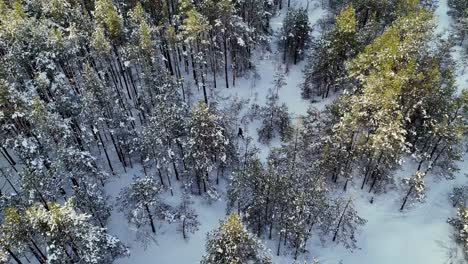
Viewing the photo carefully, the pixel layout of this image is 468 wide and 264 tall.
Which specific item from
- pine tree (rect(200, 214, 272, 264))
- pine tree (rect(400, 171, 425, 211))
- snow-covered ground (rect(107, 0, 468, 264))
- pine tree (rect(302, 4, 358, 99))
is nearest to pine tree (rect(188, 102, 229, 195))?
snow-covered ground (rect(107, 0, 468, 264))

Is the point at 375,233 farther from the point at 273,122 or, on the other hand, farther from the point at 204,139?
the point at 204,139

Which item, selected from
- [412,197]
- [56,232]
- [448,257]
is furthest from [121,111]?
[448,257]

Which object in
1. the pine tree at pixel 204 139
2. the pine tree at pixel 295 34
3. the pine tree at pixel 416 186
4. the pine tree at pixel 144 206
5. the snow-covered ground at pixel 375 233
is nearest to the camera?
the pine tree at pixel 144 206

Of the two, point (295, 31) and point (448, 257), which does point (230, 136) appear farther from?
point (448, 257)

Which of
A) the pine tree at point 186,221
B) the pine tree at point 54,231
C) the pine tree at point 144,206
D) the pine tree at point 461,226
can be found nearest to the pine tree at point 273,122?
the pine tree at point 186,221

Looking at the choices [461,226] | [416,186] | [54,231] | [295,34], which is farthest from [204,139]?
[461,226]

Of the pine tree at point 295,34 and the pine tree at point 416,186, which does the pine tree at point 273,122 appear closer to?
A: the pine tree at point 295,34

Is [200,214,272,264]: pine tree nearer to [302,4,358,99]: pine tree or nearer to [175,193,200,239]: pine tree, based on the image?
[175,193,200,239]: pine tree

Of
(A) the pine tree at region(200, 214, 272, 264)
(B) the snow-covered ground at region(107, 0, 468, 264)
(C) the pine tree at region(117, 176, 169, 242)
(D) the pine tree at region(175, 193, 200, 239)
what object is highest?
(A) the pine tree at region(200, 214, 272, 264)
